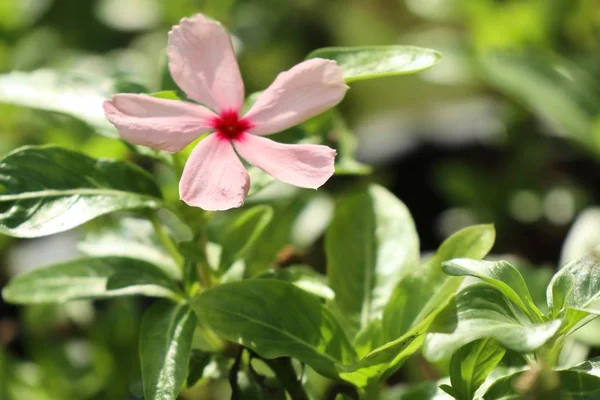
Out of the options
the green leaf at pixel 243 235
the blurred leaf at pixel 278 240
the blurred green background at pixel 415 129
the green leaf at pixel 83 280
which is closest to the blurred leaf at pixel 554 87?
the blurred green background at pixel 415 129

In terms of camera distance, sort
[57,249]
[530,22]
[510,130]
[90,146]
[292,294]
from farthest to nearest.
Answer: [510,130] → [530,22] → [57,249] → [90,146] → [292,294]

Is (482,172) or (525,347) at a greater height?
(525,347)

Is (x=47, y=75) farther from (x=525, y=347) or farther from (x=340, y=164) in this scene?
(x=525, y=347)

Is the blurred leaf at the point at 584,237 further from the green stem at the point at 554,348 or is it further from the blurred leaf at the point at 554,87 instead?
the green stem at the point at 554,348

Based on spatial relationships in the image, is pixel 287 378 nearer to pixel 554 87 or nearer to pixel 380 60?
pixel 380 60

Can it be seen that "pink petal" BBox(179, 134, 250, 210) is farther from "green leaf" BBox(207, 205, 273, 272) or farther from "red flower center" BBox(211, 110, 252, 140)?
"green leaf" BBox(207, 205, 273, 272)

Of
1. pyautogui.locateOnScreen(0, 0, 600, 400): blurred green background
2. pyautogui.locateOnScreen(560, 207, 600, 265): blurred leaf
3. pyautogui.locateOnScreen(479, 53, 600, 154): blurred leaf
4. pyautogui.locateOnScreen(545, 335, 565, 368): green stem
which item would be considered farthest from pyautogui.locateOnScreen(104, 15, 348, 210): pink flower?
pyautogui.locateOnScreen(479, 53, 600, 154): blurred leaf

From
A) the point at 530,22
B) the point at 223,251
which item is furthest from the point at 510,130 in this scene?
the point at 223,251
